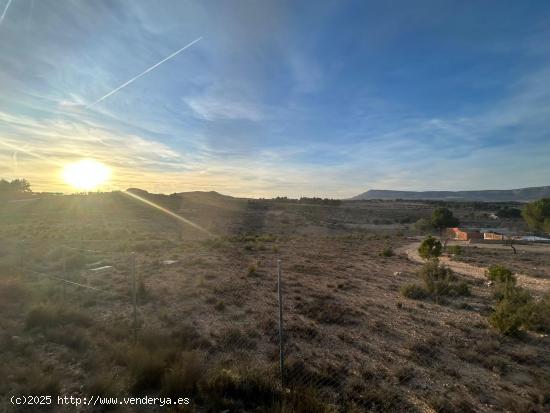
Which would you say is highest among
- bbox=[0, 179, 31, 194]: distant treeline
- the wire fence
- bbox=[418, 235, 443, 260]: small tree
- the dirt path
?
bbox=[0, 179, 31, 194]: distant treeline

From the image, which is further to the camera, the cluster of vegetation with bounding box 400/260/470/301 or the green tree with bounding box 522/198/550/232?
the green tree with bounding box 522/198/550/232

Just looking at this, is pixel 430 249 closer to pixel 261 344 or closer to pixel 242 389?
pixel 261 344

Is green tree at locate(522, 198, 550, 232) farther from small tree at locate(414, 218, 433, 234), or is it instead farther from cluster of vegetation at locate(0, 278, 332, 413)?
cluster of vegetation at locate(0, 278, 332, 413)

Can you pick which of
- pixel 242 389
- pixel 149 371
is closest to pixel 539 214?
pixel 242 389

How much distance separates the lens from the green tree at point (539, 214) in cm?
3847

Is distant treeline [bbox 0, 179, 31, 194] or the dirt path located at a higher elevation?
distant treeline [bbox 0, 179, 31, 194]

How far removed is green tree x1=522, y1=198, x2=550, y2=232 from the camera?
126 ft

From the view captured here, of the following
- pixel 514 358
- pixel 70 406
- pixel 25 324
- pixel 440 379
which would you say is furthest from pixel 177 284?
pixel 514 358

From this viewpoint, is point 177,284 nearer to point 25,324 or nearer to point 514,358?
point 25,324

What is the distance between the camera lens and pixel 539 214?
129 ft

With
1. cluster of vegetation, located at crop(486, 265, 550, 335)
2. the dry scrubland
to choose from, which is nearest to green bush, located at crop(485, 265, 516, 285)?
the dry scrubland

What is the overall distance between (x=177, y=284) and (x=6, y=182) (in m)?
115

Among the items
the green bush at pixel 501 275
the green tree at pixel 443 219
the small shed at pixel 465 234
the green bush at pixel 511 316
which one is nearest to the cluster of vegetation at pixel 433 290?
the green bush at pixel 501 275

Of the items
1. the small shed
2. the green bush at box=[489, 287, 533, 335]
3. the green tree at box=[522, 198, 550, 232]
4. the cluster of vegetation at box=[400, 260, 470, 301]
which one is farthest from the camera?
the small shed
